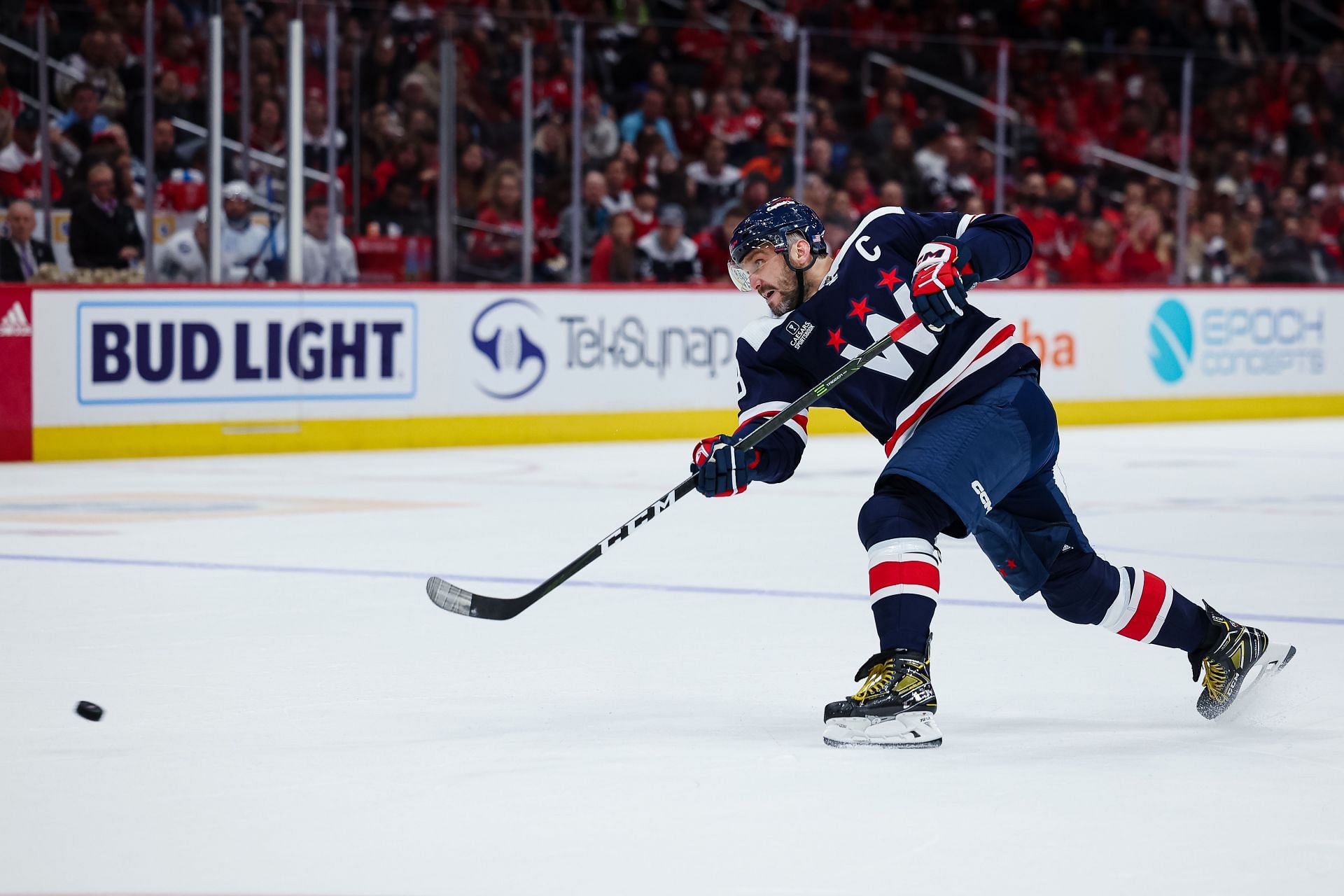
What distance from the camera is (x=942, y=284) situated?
328 centimetres

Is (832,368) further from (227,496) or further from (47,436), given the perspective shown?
(47,436)

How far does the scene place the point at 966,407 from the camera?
3480 mm

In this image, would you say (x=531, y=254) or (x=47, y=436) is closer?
(x=47, y=436)

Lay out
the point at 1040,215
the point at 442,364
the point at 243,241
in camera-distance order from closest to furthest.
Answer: the point at 243,241, the point at 442,364, the point at 1040,215

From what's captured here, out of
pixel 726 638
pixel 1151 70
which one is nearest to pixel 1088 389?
pixel 1151 70

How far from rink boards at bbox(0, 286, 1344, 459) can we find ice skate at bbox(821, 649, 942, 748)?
6.11 metres

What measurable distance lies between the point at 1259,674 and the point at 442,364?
20.9 feet

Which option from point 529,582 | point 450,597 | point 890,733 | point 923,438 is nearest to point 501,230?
point 529,582

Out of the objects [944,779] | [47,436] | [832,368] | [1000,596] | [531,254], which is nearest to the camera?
[944,779]

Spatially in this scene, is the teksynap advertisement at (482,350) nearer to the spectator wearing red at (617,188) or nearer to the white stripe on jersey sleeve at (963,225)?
the spectator wearing red at (617,188)

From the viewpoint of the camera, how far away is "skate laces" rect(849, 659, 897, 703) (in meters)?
3.28

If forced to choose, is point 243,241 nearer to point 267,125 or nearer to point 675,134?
point 267,125

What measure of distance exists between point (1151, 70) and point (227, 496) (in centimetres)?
683

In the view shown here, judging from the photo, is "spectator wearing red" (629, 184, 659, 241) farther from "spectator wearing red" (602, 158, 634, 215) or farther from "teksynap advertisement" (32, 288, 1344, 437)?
"teksynap advertisement" (32, 288, 1344, 437)
